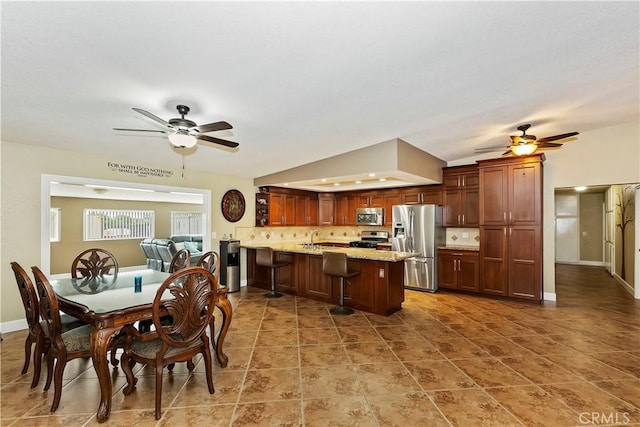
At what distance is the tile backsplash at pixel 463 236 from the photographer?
5965mm

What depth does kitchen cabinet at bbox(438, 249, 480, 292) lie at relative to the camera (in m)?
5.44

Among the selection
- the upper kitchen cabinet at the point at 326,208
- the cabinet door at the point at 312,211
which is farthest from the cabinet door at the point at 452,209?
the cabinet door at the point at 312,211

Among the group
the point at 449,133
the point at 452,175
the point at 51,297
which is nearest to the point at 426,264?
the point at 452,175

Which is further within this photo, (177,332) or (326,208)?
(326,208)

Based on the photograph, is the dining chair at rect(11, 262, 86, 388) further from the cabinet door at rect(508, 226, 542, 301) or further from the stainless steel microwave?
the cabinet door at rect(508, 226, 542, 301)

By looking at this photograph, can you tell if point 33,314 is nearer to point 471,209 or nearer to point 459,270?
point 459,270

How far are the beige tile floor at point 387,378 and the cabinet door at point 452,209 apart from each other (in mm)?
2177

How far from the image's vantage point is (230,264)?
569 centimetres

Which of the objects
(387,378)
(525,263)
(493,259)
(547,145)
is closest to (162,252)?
(387,378)

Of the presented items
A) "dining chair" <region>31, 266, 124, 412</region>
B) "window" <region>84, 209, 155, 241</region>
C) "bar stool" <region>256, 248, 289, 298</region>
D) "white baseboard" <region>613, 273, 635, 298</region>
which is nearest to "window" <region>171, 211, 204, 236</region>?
"window" <region>84, 209, 155, 241</region>

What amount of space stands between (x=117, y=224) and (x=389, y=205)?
25.9 feet

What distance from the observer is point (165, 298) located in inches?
93.3

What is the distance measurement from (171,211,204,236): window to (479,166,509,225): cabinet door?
8.61 meters

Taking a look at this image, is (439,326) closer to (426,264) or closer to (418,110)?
(426,264)
